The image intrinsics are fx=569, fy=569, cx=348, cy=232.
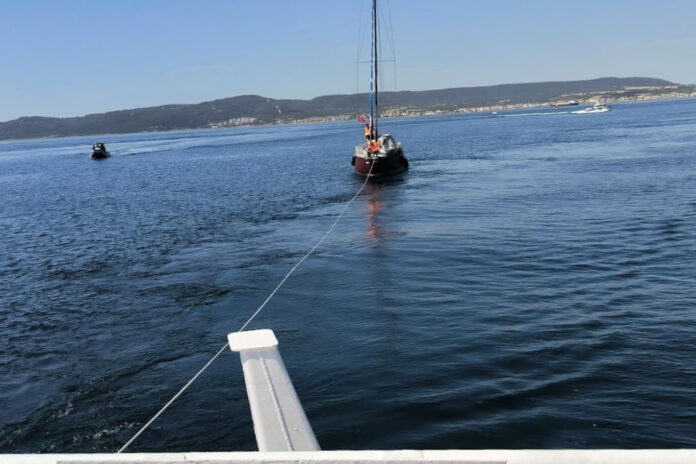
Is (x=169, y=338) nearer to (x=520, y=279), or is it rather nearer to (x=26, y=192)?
(x=520, y=279)

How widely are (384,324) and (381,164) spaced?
32.0 metres

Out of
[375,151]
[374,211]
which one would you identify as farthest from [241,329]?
[375,151]

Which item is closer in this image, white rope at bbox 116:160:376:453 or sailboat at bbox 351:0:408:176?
white rope at bbox 116:160:376:453

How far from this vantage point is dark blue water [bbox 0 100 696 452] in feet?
28.5

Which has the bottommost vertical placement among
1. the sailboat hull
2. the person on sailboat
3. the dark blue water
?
the dark blue water

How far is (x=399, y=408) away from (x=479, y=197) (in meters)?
24.4

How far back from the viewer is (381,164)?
43906 millimetres

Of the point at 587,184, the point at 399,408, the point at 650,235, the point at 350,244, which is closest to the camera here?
the point at 399,408

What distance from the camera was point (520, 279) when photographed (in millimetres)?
15523

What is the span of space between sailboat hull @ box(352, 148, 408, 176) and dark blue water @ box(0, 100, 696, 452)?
14.6 m

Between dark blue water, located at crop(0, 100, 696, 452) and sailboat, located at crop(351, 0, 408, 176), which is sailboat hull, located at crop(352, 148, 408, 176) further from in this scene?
dark blue water, located at crop(0, 100, 696, 452)

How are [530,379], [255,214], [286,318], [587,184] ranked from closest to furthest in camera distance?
1. [530,379]
2. [286,318]
3. [255,214]
4. [587,184]

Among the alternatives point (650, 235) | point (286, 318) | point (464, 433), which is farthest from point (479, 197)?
point (464, 433)

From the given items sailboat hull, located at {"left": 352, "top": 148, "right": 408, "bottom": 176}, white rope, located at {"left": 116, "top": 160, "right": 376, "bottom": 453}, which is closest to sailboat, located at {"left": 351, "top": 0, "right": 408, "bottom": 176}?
sailboat hull, located at {"left": 352, "top": 148, "right": 408, "bottom": 176}
